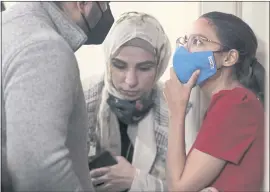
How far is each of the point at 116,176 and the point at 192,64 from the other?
0.28 metres

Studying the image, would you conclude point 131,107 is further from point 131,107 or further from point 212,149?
point 212,149

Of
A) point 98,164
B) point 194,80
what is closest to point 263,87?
point 194,80

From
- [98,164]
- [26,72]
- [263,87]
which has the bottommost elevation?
[98,164]

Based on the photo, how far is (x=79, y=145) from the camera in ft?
2.88

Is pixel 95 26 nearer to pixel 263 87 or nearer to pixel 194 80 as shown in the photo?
pixel 194 80

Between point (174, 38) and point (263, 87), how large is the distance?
0.66ft

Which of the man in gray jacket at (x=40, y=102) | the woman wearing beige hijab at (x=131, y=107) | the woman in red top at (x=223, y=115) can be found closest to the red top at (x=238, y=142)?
the woman in red top at (x=223, y=115)

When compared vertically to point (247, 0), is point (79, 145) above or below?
below

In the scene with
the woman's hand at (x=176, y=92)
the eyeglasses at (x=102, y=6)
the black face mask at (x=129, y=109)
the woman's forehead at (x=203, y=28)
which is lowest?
the black face mask at (x=129, y=109)

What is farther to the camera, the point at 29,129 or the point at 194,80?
the point at 194,80

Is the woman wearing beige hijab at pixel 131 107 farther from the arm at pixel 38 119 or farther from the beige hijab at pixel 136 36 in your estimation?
the arm at pixel 38 119

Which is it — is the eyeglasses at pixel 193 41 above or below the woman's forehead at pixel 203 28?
below

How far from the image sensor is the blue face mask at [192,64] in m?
0.88

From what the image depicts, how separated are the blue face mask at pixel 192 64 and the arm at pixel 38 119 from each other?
231mm
